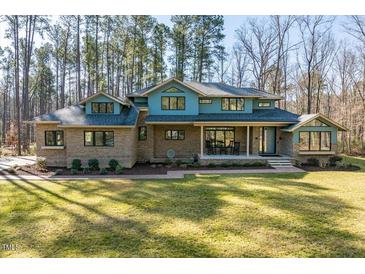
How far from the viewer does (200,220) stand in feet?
22.1

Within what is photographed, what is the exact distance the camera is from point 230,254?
4.94 metres

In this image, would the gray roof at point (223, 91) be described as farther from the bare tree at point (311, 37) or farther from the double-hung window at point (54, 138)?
the bare tree at point (311, 37)

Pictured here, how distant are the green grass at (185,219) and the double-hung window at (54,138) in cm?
512

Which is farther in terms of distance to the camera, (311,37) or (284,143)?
(311,37)

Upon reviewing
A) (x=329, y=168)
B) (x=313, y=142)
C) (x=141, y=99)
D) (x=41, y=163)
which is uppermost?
(x=141, y=99)

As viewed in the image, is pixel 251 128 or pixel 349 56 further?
pixel 349 56

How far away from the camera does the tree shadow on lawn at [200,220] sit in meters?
5.12

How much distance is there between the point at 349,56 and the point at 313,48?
5.23 m

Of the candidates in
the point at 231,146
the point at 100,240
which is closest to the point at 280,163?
the point at 231,146

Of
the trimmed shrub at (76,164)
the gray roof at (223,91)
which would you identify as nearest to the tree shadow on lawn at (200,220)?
the trimmed shrub at (76,164)

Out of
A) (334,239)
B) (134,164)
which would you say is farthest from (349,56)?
(334,239)

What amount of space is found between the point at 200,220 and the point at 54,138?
42.2 feet

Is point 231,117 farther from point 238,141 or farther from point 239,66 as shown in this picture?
point 239,66
